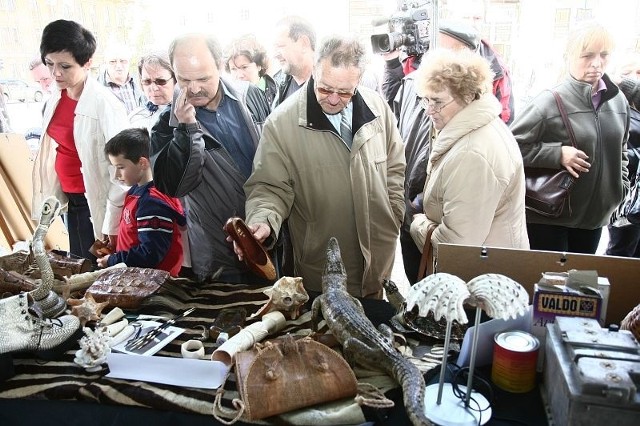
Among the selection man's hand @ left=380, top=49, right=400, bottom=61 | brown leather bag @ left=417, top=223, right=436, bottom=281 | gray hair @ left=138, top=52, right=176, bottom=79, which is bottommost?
brown leather bag @ left=417, top=223, right=436, bottom=281

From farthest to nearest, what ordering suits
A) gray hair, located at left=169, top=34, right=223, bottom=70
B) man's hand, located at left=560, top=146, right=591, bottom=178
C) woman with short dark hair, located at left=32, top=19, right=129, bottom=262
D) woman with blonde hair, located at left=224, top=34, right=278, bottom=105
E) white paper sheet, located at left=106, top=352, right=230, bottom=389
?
woman with blonde hair, located at left=224, top=34, right=278, bottom=105
woman with short dark hair, located at left=32, top=19, right=129, bottom=262
man's hand, located at left=560, top=146, right=591, bottom=178
gray hair, located at left=169, top=34, right=223, bottom=70
white paper sheet, located at left=106, top=352, right=230, bottom=389

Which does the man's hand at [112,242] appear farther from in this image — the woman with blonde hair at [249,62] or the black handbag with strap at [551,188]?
the black handbag with strap at [551,188]

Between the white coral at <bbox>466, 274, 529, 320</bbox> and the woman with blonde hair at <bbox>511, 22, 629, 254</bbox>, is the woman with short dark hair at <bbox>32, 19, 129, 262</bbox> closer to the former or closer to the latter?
the white coral at <bbox>466, 274, 529, 320</bbox>

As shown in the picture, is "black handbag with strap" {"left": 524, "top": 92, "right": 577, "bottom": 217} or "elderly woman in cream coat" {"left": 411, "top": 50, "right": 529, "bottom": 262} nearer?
"elderly woman in cream coat" {"left": 411, "top": 50, "right": 529, "bottom": 262}

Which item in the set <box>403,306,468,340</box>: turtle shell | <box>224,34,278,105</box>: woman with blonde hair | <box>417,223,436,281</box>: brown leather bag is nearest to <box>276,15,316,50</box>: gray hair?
<box>224,34,278,105</box>: woman with blonde hair

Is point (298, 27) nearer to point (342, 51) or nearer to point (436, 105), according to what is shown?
point (342, 51)

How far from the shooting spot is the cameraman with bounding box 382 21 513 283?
8.77 ft

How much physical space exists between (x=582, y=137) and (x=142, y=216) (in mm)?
2415

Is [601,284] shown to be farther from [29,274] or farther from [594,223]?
[29,274]

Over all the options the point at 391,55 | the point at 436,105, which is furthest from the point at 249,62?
the point at 436,105

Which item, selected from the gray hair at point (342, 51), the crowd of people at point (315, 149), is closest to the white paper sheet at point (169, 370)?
the crowd of people at point (315, 149)

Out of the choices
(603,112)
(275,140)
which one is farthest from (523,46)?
(275,140)

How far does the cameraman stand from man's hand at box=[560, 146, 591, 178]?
53cm

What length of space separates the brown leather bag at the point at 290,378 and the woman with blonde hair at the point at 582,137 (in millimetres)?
1864
